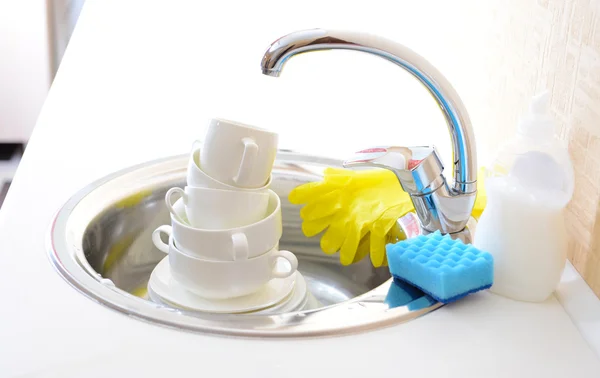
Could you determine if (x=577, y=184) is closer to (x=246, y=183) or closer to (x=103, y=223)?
(x=246, y=183)

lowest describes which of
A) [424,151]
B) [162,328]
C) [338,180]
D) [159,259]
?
[159,259]

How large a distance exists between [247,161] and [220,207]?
62mm

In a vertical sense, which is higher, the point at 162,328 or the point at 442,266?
the point at 442,266

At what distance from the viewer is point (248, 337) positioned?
69 cm

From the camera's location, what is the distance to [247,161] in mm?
820

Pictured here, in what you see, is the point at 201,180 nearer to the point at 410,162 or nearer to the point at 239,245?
the point at 239,245

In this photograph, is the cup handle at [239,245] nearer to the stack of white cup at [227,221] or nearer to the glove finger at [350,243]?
the stack of white cup at [227,221]

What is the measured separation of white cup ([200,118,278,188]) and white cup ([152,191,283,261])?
0.16 ft

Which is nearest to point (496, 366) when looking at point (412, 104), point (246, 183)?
point (246, 183)

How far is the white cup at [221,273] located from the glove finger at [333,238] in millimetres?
155

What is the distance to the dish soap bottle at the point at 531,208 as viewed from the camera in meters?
0.70

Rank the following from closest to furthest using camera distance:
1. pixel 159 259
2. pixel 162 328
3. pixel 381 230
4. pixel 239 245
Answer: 1. pixel 162 328
2. pixel 239 245
3. pixel 381 230
4. pixel 159 259

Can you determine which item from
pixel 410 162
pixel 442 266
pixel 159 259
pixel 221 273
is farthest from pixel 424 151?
pixel 159 259

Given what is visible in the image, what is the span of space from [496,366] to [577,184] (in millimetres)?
221
